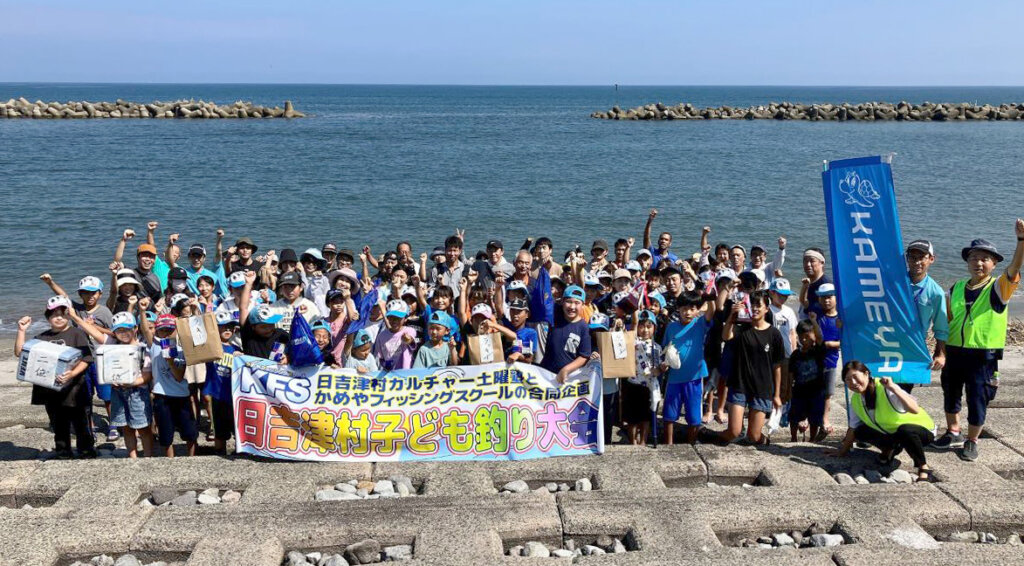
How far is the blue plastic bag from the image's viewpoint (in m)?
8.00

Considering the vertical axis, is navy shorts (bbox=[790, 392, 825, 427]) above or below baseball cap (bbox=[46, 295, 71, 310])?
below

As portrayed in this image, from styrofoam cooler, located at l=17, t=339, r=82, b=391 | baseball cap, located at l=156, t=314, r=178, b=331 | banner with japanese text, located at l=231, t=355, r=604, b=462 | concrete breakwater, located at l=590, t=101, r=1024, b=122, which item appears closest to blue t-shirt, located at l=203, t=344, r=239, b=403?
banner with japanese text, located at l=231, t=355, r=604, b=462

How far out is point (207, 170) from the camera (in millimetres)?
45375

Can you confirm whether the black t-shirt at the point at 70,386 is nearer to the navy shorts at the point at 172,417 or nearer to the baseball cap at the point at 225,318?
the navy shorts at the point at 172,417

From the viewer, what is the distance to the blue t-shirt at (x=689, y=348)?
26.4 ft

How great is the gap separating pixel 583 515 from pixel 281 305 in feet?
13.6

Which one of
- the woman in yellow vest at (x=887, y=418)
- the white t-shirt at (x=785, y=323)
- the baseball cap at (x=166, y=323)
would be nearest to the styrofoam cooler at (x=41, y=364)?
the baseball cap at (x=166, y=323)

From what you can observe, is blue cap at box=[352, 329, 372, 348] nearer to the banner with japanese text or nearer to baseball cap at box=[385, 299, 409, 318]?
the banner with japanese text

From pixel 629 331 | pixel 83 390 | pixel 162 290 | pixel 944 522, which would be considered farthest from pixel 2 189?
pixel 944 522

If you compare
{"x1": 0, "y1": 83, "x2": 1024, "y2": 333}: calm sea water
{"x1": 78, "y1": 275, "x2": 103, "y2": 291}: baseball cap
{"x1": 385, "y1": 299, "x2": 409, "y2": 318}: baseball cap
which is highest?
{"x1": 78, "y1": 275, "x2": 103, "y2": 291}: baseball cap

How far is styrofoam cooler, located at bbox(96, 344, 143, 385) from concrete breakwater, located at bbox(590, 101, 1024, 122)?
295 feet

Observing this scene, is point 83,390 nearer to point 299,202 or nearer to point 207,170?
point 299,202

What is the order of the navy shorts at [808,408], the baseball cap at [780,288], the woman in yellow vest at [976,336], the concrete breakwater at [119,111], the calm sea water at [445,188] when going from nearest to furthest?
the woman in yellow vest at [976,336]
the navy shorts at [808,408]
the baseball cap at [780,288]
the calm sea water at [445,188]
the concrete breakwater at [119,111]

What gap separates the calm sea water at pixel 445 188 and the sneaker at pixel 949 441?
15.1 metres
